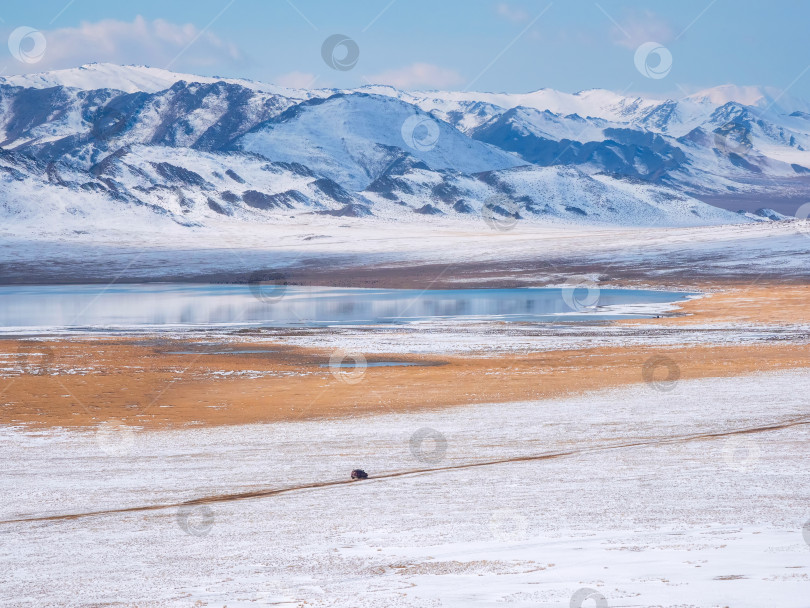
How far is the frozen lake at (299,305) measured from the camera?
168 feet

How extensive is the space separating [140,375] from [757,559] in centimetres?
2300

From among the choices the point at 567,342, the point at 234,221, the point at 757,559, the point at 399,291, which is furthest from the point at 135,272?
the point at 757,559

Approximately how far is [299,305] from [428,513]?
49.6 m

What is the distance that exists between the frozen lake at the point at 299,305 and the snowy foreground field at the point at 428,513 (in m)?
28.4

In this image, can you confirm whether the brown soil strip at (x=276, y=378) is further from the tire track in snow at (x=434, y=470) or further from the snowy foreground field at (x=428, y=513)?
the tire track in snow at (x=434, y=470)

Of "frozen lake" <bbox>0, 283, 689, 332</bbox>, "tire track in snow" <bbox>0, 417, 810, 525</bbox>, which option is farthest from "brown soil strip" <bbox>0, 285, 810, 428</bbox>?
"frozen lake" <bbox>0, 283, 689, 332</bbox>

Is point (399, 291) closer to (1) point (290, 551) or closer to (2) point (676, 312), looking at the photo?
(2) point (676, 312)

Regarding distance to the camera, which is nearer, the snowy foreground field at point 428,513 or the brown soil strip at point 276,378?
the snowy foreground field at point 428,513

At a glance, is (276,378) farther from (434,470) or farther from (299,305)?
(299,305)

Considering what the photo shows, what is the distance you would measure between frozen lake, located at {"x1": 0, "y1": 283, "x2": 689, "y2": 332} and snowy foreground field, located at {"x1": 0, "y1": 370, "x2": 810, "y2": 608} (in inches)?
1119

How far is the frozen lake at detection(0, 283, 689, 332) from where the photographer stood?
168 feet

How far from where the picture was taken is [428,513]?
1373 centimetres

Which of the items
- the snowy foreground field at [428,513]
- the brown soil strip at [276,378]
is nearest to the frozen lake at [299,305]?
the brown soil strip at [276,378]

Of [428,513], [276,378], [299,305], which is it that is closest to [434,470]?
[428,513]
